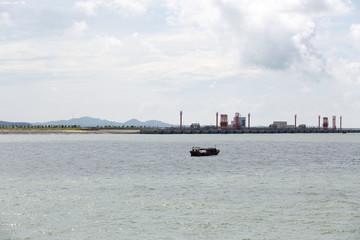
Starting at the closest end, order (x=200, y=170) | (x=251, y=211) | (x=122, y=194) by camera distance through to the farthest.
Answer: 1. (x=251, y=211)
2. (x=122, y=194)
3. (x=200, y=170)

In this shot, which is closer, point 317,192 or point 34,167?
point 317,192

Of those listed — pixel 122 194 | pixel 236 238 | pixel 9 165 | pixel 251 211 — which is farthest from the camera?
pixel 9 165

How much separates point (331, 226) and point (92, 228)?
1783cm

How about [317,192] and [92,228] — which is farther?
[317,192]

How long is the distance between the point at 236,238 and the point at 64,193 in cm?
2330

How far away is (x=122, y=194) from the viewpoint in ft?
153

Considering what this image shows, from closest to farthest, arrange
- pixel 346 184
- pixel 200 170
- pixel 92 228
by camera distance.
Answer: pixel 92 228 < pixel 346 184 < pixel 200 170

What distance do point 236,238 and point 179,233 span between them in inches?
159

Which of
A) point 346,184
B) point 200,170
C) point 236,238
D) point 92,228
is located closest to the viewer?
point 236,238

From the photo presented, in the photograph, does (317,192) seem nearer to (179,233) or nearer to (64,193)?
(179,233)

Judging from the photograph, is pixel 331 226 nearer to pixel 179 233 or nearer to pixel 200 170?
pixel 179 233

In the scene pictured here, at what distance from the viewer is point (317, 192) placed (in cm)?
4869

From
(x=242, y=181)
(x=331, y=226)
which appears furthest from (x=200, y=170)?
(x=331, y=226)

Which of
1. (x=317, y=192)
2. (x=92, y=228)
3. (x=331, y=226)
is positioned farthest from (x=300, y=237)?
(x=317, y=192)
